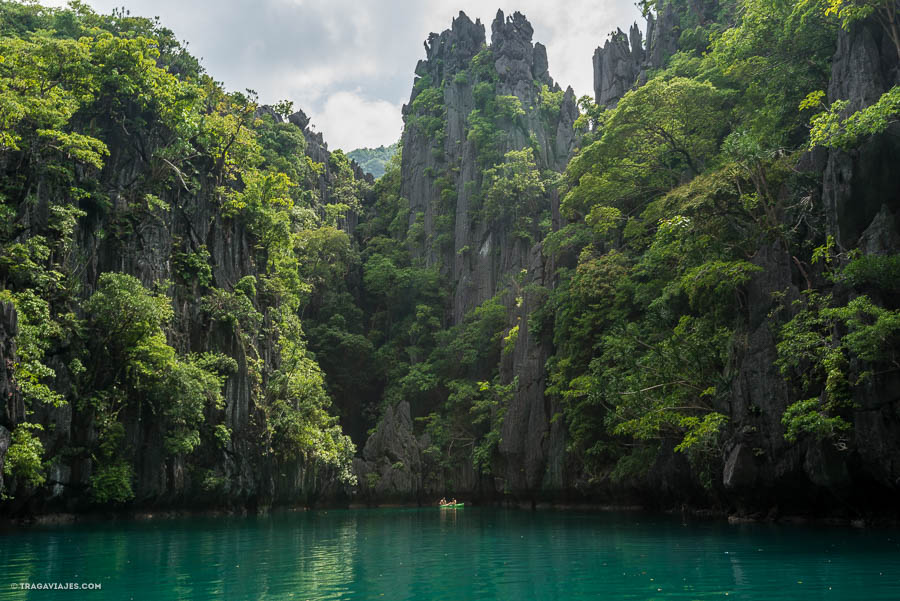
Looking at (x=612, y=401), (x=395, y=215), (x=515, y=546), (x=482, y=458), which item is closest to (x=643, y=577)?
(x=515, y=546)

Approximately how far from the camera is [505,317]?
139 ft

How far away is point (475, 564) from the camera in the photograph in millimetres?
11219

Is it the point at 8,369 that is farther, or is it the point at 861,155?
the point at 861,155

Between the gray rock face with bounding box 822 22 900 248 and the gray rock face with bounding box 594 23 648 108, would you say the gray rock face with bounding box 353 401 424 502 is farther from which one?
the gray rock face with bounding box 822 22 900 248

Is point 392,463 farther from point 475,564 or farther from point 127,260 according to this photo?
point 475,564

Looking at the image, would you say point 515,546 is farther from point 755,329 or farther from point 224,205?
point 224,205

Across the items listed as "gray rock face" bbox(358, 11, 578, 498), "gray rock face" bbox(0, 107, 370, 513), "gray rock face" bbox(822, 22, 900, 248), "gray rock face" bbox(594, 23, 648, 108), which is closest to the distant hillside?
"gray rock face" bbox(358, 11, 578, 498)

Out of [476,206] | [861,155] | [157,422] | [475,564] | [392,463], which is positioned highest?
[476,206]

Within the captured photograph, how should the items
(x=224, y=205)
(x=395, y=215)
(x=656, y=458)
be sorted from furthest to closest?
(x=395, y=215)
(x=224, y=205)
(x=656, y=458)

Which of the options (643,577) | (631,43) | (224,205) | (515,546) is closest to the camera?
(643,577)

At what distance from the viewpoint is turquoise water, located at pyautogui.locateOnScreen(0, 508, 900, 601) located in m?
8.29

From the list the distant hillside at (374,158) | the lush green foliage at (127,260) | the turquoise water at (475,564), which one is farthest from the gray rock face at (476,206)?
the distant hillside at (374,158)

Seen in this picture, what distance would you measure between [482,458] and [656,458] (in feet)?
46.8

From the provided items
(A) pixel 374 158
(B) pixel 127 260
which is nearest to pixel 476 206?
(B) pixel 127 260
